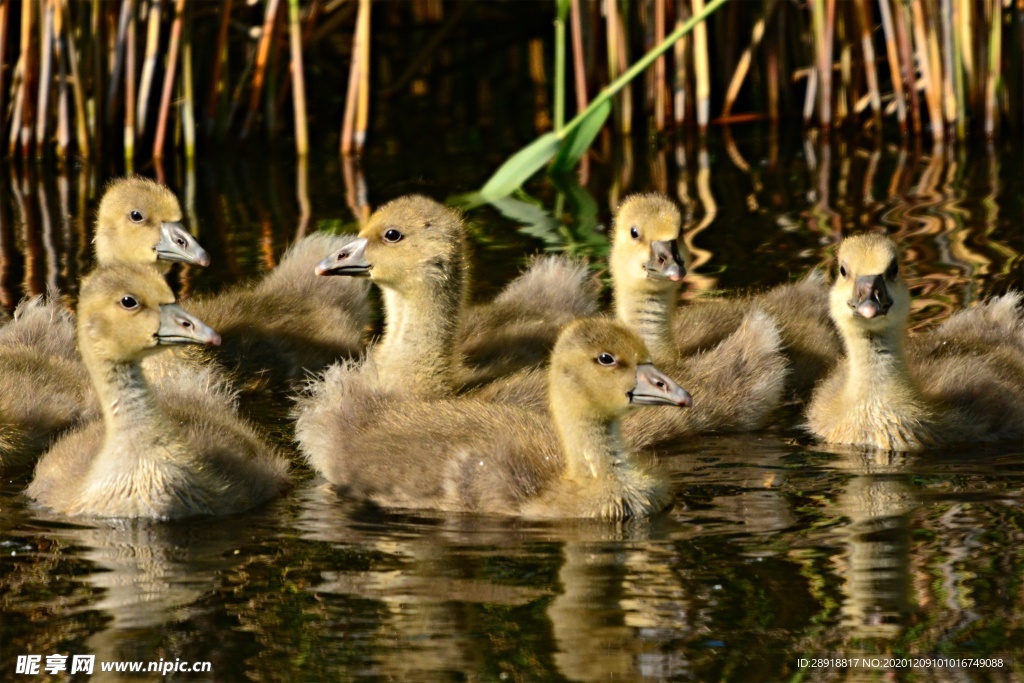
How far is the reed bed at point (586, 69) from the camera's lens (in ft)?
44.0

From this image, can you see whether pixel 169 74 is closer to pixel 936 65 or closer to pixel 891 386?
pixel 936 65

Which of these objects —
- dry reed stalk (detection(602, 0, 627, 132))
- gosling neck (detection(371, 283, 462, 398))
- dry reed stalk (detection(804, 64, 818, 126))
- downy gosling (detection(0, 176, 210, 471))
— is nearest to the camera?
downy gosling (detection(0, 176, 210, 471))

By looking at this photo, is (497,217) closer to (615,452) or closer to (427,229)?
(427,229)

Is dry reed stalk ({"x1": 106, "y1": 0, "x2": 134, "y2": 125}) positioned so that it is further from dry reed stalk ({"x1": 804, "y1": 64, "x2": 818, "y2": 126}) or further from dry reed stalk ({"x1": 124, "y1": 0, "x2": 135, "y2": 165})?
dry reed stalk ({"x1": 804, "y1": 64, "x2": 818, "y2": 126})

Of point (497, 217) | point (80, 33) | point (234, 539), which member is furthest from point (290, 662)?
point (80, 33)

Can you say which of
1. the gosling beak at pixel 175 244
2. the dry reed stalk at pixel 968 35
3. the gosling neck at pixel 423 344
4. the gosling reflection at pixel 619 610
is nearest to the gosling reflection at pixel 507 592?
the gosling reflection at pixel 619 610

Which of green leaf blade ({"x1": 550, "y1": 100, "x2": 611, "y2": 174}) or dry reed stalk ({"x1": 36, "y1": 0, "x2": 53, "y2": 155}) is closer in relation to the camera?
green leaf blade ({"x1": 550, "y1": 100, "x2": 611, "y2": 174})

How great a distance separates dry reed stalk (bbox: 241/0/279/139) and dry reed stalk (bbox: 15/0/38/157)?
1.89m

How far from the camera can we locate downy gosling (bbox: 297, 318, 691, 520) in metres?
6.69

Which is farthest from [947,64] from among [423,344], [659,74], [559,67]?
[423,344]

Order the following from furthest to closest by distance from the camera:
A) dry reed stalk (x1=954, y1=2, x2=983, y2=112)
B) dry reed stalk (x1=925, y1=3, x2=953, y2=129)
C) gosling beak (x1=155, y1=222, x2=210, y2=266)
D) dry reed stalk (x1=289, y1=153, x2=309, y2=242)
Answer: dry reed stalk (x1=925, y1=3, x2=953, y2=129) < dry reed stalk (x1=954, y1=2, x2=983, y2=112) < dry reed stalk (x1=289, y1=153, x2=309, y2=242) < gosling beak (x1=155, y1=222, x2=210, y2=266)

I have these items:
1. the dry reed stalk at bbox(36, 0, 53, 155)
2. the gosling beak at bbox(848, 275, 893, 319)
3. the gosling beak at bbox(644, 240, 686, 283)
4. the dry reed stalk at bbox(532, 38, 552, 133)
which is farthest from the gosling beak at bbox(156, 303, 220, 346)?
the dry reed stalk at bbox(532, 38, 552, 133)

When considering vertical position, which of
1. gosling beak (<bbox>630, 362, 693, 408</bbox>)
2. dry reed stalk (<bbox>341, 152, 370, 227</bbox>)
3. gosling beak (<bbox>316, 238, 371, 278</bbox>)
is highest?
dry reed stalk (<bbox>341, 152, 370, 227</bbox>)

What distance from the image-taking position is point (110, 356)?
6.85 m
